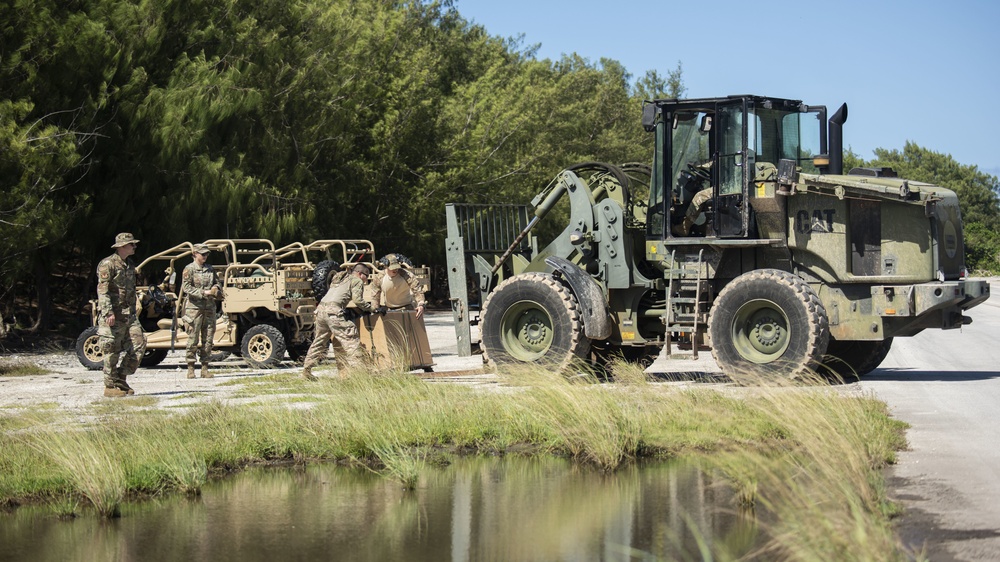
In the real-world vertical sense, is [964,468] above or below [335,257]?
below

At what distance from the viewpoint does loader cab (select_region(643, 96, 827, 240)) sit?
15.3 m

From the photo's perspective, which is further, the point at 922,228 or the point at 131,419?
the point at 922,228

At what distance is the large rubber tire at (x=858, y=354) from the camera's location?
53.0 ft

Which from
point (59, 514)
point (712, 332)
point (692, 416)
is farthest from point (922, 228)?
point (59, 514)

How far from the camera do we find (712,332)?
1494cm

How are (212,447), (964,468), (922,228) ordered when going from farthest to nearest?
(922,228) → (212,447) → (964,468)

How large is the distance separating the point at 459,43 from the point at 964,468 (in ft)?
165

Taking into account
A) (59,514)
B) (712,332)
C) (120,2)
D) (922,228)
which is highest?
(120,2)

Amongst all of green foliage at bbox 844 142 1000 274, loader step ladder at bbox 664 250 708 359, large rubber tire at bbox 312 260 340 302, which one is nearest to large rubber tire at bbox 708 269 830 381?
loader step ladder at bbox 664 250 708 359

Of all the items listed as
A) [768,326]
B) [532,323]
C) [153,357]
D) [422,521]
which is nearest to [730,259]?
[768,326]

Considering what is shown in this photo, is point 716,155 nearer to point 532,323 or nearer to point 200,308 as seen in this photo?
point 532,323

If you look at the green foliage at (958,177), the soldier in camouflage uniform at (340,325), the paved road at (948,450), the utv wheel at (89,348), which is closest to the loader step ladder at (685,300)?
the paved road at (948,450)

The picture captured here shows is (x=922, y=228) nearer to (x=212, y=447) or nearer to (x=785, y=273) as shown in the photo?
(x=785, y=273)

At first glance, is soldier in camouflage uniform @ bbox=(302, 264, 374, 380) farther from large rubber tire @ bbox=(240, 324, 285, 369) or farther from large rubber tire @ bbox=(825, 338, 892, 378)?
large rubber tire @ bbox=(825, 338, 892, 378)
